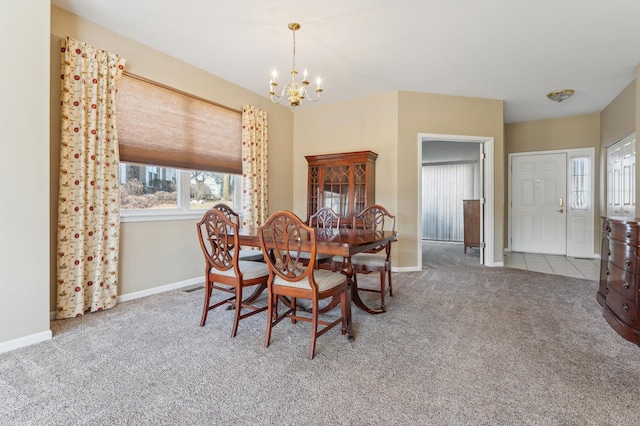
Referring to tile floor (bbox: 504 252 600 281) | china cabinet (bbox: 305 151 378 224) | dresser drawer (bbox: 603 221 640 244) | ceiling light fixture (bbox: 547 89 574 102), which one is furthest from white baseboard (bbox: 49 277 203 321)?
ceiling light fixture (bbox: 547 89 574 102)

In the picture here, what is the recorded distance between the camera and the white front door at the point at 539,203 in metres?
5.71

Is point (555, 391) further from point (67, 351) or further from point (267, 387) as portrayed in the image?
point (67, 351)

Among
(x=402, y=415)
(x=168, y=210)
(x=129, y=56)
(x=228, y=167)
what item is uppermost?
(x=129, y=56)

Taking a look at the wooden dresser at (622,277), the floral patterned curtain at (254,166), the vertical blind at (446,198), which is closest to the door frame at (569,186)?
the vertical blind at (446,198)

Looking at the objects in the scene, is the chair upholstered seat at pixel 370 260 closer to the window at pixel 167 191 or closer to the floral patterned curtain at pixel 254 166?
the floral patterned curtain at pixel 254 166

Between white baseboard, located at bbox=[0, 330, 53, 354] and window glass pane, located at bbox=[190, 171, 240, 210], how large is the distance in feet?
6.17

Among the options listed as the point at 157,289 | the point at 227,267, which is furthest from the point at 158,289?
the point at 227,267

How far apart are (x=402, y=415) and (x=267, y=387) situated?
0.69m

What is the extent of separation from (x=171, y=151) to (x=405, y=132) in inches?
125

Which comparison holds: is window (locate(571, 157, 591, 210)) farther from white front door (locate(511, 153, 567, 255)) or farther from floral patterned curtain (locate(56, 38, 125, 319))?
floral patterned curtain (locate(56, 38, 125, 319))

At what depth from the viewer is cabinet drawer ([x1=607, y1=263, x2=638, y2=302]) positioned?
218 centimetres

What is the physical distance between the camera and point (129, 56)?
3.02 metres

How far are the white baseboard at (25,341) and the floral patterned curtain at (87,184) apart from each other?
415mm

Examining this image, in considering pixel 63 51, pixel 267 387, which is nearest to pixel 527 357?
→ pixel 267 387
